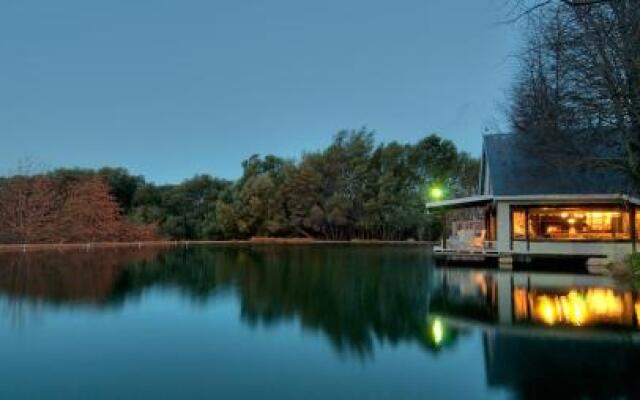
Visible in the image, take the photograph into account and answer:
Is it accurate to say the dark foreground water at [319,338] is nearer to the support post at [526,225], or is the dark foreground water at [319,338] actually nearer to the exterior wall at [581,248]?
the exterior wall at [581,248]

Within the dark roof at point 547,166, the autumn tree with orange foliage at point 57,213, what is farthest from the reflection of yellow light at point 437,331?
the autumn tree with orange foliage at point 57,213

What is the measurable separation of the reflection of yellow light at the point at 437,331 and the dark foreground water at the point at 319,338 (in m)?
0.03

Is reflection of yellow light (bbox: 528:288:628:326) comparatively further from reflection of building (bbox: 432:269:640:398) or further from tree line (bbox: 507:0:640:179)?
tree line (bbox: 507:0:640:179)

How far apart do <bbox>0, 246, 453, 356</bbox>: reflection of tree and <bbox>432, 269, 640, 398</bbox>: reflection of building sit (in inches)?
31.6

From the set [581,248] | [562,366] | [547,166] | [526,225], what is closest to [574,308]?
[562,366]

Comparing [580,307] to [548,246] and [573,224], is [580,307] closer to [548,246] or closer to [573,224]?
[548,246]

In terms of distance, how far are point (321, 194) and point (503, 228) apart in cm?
1864

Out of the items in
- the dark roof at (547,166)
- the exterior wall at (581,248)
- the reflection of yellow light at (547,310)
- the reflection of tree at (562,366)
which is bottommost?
the reflection of tree at (562,366)

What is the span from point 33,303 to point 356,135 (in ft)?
91.5

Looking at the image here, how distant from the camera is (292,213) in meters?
35.3

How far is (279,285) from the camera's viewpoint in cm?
1228

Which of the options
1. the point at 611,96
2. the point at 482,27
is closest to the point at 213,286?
the point at 611,96

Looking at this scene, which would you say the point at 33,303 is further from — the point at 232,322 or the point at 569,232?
the point at 569,232

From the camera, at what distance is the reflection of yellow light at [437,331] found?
6934 mm
